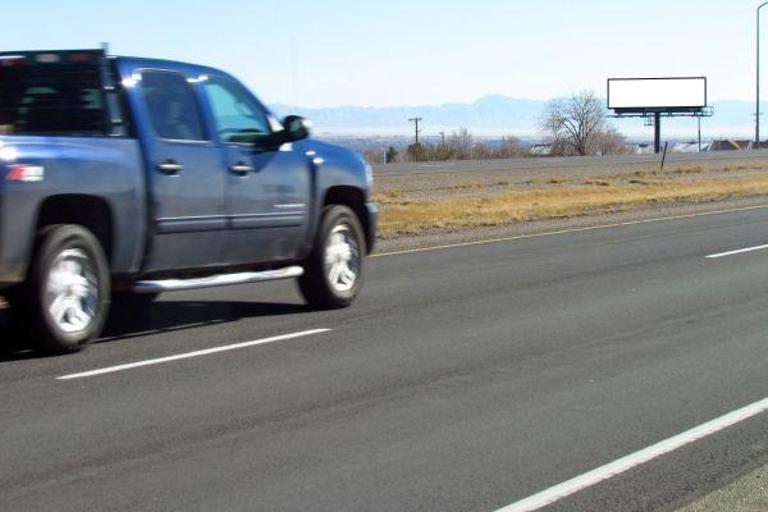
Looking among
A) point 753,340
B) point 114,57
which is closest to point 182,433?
point 114,57

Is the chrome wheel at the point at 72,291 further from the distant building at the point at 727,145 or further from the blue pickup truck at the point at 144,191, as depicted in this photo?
the distant building at the point at 727,145

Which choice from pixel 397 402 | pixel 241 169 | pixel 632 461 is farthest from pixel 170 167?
pixel 632 461

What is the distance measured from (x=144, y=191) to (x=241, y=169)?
1123 mm

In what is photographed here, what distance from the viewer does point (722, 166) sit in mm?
50500

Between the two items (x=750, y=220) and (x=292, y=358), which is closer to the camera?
(x=292, y=358)

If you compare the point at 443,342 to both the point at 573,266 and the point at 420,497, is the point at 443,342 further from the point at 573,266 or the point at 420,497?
the point at 573,266

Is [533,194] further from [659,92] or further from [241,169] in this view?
[659,92]

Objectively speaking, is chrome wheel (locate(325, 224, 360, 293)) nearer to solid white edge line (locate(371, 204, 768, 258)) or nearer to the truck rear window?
the truck rear window

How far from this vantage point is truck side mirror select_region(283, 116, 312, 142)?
33.6ft

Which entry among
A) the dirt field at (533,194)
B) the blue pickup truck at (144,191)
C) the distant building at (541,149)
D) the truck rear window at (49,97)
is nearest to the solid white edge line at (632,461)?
the blue pickup truck at (144,191)

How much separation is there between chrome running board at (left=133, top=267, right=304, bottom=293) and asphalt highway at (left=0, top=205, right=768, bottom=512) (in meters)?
0.43

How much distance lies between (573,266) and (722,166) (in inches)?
1500

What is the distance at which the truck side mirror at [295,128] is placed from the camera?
10.2 m

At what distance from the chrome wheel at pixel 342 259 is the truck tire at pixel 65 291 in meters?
2.69
